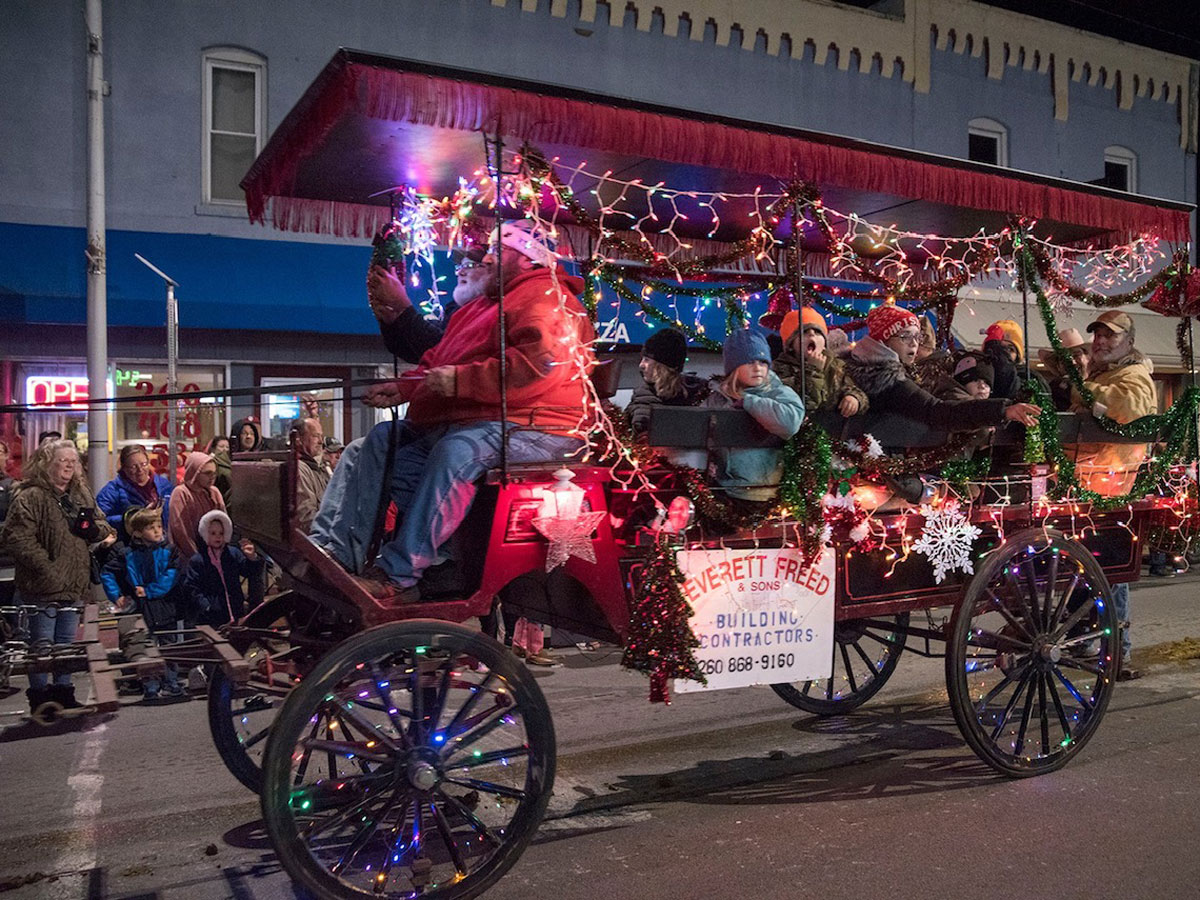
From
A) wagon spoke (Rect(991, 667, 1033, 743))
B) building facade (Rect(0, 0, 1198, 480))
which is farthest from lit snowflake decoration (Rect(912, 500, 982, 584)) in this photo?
building facade (Rect(0, 0, 1198, 480))

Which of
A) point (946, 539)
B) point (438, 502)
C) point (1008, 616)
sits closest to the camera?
point (438, 502)

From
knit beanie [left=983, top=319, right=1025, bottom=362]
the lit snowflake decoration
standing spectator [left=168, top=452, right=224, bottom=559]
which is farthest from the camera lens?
standing spectator [left=168, top=452, right=224, bottom=559]

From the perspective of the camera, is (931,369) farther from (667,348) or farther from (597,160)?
(597,160)

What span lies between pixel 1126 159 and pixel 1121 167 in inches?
5.9

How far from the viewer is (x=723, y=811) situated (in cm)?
479

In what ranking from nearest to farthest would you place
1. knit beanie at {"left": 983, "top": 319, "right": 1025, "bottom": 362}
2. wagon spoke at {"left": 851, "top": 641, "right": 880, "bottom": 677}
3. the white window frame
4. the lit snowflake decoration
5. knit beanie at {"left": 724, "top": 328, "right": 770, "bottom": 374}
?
knit beanie at {"left": 724, "top": 328, "right": 770, "bottom": 374}
the lit snowflake decoration
wagon spoke at {"left": 851, "top": 641, "right": 880, "bottom": 677}
knit beanie at {"left": 983, "top": 319, "right": 1025, "bottom": 362}
the white window frame

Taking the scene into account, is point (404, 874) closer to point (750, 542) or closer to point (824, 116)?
point (750, 542)

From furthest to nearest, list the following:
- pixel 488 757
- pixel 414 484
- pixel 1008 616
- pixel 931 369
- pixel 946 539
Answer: pixel 931 369
pixel 1008 616
pixel 946 539
pixel 414 484
pixel 488 757

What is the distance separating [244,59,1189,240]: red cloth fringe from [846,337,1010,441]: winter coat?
2.72ft

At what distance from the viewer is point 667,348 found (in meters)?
5.43

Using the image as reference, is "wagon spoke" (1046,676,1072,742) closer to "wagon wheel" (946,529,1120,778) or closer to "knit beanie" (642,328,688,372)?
"wagon wheel" (946,529,1120,778)

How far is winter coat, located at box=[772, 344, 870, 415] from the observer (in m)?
4.97

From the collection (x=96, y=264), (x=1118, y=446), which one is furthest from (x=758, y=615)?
(x=96, y=264)

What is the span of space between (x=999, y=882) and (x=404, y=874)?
2.26 meters
